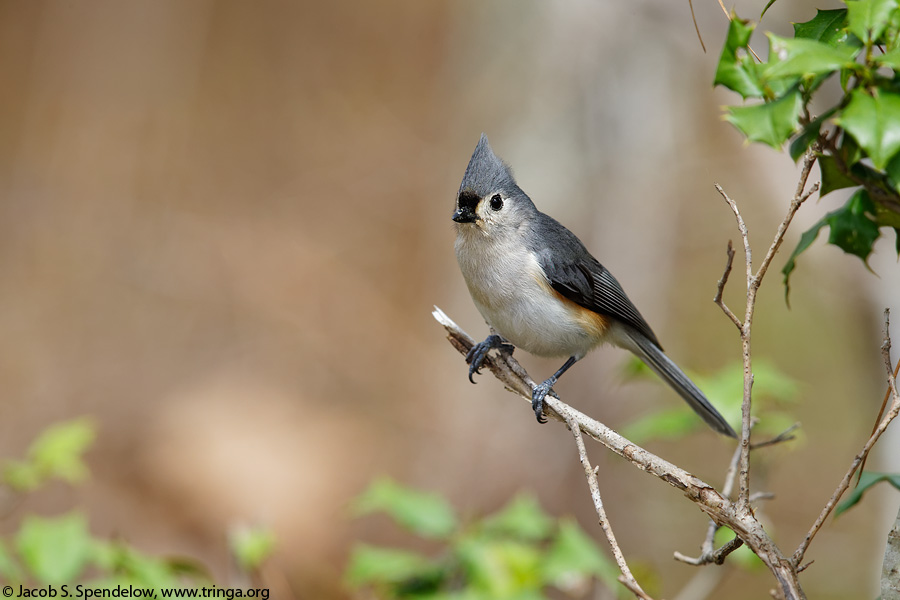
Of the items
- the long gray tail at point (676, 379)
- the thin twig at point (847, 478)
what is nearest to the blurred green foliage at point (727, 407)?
the long gray tail at point (676, 379)

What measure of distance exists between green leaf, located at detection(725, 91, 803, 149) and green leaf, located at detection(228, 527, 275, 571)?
1.94 meters

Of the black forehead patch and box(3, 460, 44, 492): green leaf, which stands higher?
the black forehead patch

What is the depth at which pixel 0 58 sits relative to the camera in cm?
751

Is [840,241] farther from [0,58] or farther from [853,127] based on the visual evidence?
[0,58]

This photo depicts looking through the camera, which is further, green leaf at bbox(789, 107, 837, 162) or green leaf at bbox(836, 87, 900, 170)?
green leaf at bbox(789, 107, 837, 162)

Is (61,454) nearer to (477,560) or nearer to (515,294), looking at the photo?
(477,560)

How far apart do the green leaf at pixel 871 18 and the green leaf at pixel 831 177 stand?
26 cm

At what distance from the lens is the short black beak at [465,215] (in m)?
2.87

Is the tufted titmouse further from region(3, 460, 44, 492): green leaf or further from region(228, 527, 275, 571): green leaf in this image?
region(3, 460, 44, 492): green leaf

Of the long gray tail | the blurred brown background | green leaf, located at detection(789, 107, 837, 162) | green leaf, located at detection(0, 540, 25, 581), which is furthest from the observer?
the blurred brown background

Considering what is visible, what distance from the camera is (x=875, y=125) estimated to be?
113cm

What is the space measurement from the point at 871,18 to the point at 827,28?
0.28 metres

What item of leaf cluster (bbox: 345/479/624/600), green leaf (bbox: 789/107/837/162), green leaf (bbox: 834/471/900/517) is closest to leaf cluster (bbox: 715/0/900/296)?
green leaf (bbox: 789/107/837/162)

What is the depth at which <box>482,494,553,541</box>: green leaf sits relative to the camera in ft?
7.96
